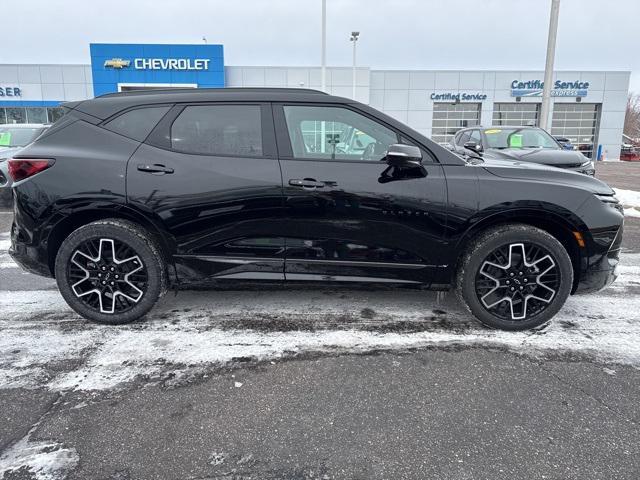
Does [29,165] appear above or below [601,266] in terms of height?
above

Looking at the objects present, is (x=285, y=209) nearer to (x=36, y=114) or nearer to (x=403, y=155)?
(x=403, y=155)

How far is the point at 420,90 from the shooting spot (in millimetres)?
33969

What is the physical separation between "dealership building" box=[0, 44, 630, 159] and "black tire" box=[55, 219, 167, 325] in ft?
96.9

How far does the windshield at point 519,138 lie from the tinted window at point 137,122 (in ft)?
28.1

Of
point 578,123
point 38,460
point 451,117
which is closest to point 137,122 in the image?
point 38,460

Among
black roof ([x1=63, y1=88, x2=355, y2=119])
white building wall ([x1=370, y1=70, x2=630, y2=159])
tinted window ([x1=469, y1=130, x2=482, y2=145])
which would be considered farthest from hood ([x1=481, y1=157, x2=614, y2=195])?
white building wall ([x1=370, y1=70, x2=630, y2=159])

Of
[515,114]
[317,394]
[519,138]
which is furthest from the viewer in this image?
[515,114]

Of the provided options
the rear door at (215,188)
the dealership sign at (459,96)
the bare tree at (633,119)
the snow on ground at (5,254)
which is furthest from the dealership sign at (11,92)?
the bare tree at (633,119)

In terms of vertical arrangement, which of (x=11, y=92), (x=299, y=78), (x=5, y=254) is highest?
(x=299, y=78)

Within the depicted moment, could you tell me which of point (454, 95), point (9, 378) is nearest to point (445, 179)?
point (9, 378)

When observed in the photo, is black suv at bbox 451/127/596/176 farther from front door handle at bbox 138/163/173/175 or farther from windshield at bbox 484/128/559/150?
front door handle at bbox 138/163/173/175

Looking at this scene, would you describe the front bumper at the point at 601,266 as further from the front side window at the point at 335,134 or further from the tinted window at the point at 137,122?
the tinted window at the point at 137,122

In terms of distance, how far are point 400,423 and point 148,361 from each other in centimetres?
173

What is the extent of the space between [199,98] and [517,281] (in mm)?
2893
